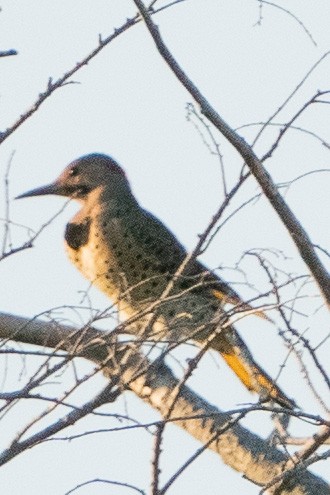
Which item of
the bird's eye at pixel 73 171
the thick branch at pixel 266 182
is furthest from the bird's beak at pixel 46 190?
the thick branch at pixel 266 182

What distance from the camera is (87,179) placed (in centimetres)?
756

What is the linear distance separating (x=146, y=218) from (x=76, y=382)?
3.96 meters

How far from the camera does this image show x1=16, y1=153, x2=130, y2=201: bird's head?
7.42 m

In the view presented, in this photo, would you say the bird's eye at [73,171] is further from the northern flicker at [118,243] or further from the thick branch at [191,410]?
the thick branch at [191,410]

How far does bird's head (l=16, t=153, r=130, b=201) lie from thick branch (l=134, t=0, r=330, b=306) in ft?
12.9

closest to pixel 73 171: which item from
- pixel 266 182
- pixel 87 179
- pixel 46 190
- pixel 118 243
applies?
pixel 87 179

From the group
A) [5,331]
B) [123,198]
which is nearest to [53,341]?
[5,331]

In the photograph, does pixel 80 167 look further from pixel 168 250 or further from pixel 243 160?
pixel 243 160

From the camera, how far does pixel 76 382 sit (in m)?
3.41

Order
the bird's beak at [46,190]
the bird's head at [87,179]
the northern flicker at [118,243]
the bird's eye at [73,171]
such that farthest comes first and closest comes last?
the bird's eye at [73,171], the bird's head at [87,179], the bird's beak at [46,190], the northern flicker at [118,243]

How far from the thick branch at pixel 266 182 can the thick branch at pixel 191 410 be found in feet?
1.65

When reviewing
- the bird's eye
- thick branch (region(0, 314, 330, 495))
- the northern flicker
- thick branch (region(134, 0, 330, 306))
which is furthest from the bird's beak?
thick branch (region(134, 0, 330, 306))

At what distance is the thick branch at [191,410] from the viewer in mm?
4008

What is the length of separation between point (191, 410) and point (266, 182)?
194 centimetres
